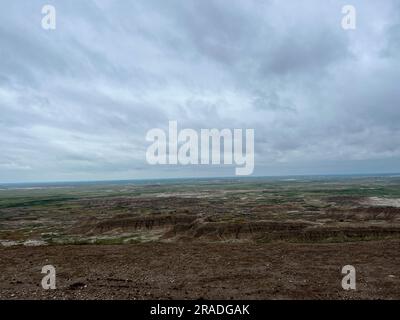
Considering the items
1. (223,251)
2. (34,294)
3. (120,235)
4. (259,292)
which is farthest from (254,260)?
(120,235)

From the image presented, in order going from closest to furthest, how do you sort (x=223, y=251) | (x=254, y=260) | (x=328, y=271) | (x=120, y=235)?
1. (x=328, y=271)
2. (x=254, y=260)
3. (x=223, y=251)
4. (x=120, y=235)

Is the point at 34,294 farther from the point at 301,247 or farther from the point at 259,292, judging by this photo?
the point at 301,247

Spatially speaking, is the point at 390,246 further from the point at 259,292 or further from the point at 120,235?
the point at 120,235

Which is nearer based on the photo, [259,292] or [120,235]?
[259,292]
